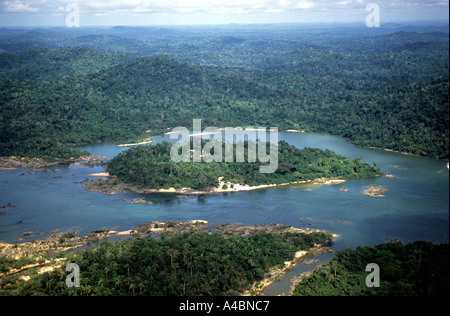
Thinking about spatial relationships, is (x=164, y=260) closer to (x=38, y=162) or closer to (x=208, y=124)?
(x=38, y=162)

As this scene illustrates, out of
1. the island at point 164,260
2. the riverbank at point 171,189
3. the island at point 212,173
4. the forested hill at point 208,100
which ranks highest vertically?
the forested hill at point 208,100

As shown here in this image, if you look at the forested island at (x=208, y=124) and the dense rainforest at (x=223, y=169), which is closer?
the forested island at (x=208, y=124)

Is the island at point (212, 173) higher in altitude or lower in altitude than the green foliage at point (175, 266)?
higher

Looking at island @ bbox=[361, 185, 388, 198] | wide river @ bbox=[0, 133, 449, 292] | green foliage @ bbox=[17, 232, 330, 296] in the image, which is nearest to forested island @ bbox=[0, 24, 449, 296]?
green foliage @ bbox=[17, 232, 330, 296]

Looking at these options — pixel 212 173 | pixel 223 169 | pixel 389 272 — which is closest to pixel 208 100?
pixel 223 169

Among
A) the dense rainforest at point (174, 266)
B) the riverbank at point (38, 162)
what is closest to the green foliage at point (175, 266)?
the dense rainforest at point (174, 266)

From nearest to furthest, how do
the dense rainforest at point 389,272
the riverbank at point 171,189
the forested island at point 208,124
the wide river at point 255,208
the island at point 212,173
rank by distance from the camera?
1. the dense rainforest at point 389,272
2. the forested island at point 208,124
3. the wide river at point 255,208
4. the riverbank at point 171,189
5. the island at point 212,173

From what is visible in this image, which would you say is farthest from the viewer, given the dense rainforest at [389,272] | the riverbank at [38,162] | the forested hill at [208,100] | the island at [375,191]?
the forested hill at [208,100]

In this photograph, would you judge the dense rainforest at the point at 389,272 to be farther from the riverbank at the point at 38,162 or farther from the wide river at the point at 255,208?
the riverbank at the point at 38,162
